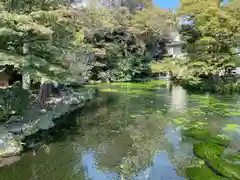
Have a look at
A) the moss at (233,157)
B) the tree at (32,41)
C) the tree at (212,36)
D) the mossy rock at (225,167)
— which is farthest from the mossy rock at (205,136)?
the tree at (212,36)

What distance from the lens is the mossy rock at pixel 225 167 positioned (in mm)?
4516

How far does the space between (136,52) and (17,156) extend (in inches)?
851

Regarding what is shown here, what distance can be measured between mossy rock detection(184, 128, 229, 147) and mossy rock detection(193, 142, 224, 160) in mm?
376

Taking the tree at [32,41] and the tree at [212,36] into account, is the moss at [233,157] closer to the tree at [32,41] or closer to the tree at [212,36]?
the tree at [32,41]

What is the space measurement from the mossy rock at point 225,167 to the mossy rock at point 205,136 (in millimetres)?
1372

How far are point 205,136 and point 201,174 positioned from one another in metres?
2.52

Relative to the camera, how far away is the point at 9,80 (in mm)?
11461

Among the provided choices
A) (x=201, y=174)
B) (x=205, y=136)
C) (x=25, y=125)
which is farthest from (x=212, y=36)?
(x=25, y=125)

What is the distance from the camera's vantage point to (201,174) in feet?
15.3

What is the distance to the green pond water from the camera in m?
4.86

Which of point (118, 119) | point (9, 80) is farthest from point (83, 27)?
point (118, 119)

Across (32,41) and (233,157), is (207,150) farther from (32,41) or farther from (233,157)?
(32,41)

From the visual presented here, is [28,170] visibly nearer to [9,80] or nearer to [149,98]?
[9,80]

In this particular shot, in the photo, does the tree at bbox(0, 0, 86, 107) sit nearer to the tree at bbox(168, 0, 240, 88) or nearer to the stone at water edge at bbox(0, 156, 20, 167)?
the stone at water edge at bbox(0, 156, 20, 167)
